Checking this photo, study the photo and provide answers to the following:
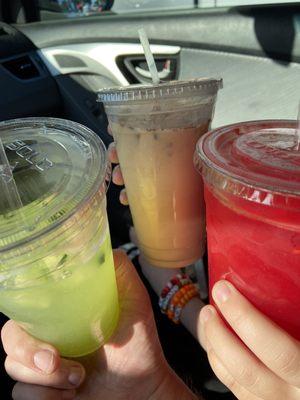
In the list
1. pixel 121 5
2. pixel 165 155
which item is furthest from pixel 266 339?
pixel 121 5

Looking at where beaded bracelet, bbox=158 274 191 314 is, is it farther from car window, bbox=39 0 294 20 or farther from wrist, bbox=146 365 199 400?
car window, bbox=39 0 294 20

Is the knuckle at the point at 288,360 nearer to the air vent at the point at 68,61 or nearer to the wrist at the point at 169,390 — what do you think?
the wrist at the point at 169,390

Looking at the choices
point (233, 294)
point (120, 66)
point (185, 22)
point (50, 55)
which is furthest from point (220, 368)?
point (50, 55)

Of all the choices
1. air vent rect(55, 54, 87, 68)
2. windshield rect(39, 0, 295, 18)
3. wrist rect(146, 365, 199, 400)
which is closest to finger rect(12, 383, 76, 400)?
wrist rect(146, 365, 199, 400)

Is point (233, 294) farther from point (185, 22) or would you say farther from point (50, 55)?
point (50, 55)

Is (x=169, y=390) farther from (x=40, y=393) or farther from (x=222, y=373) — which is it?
(x=40, y=393)

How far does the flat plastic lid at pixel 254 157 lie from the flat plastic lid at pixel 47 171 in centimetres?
20

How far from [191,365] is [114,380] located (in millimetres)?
520

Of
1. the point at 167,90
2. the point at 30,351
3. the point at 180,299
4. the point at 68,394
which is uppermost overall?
the point at 167,90

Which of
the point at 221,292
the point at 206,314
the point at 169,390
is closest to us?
the point at 221,292

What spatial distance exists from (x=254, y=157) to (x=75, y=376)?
589 mm

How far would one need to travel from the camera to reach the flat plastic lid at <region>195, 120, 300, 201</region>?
0.63 metres

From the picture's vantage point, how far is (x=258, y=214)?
649mm

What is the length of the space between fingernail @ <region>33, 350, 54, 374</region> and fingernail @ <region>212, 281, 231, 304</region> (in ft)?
1.15
